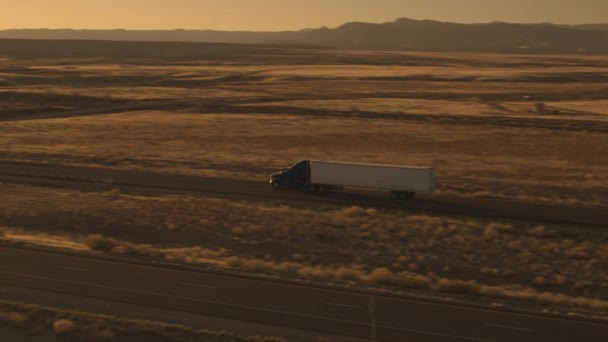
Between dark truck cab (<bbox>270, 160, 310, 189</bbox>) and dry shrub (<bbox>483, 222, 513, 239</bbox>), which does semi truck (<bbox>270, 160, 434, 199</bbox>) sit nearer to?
dark truck cab (<bbox>270, 160, 310, 189</bbox>)

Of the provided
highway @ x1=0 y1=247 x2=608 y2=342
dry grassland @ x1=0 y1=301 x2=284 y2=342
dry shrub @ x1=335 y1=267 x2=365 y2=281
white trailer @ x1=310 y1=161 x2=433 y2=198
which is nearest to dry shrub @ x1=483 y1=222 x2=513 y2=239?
white trailer @ x1=310 y1=161 x2=433 y2=198

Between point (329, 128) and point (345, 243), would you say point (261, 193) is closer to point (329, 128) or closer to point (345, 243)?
point (345, 243)

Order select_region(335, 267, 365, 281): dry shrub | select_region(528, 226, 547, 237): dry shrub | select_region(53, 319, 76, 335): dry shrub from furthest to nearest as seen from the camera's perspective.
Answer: select_region(528, 226, 547, 237): dry shrub
select_region(335, 267, 365, 281): dry shrub
select_region(53, 319, 76, 335): dry shrub

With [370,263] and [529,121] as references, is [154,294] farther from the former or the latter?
[529,121]

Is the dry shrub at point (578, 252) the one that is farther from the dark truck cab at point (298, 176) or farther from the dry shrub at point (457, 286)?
the dark truck cab at point (298, 176)

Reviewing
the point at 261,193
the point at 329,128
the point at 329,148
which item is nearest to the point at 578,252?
the point at 261,193

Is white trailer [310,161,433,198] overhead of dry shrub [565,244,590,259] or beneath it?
overhead

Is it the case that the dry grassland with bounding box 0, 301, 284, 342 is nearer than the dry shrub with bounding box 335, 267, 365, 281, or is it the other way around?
the dry grassland with bounding box 0, 301, 284, 342
